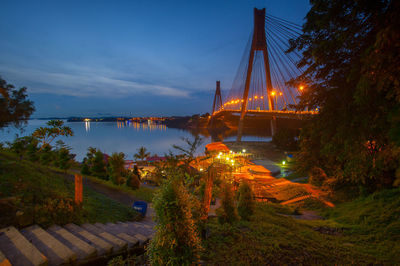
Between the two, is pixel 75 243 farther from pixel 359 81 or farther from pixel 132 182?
pixel 132 182

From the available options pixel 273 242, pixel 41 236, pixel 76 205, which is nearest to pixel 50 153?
pixel 76 205

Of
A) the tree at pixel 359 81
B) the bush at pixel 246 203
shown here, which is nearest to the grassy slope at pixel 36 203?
the bush at pixel 246 203

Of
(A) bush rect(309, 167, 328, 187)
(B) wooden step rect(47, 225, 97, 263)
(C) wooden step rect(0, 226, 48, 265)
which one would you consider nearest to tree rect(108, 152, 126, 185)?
(B) wooden step rect(47, 225, 97, 263)

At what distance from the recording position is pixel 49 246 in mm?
3275

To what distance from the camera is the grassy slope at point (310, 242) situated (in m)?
3.83

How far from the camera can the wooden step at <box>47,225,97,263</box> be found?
3234mm

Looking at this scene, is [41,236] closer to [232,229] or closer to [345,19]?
[232,229]

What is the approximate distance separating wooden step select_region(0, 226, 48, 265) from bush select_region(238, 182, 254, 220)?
4761 millimetres

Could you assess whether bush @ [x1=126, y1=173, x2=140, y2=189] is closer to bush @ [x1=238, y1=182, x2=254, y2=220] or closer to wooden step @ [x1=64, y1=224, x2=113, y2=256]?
wooden step @ [x1=64, y1=224, x2=113, y2=256]

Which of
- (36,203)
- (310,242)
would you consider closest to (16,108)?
(36,203)

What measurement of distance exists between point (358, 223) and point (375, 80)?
5.35 metres

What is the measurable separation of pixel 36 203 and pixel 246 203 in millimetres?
5317

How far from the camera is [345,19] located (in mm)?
4836

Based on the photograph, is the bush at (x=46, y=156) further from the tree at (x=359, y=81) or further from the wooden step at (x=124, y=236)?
the tree at (x=359, y=81)
